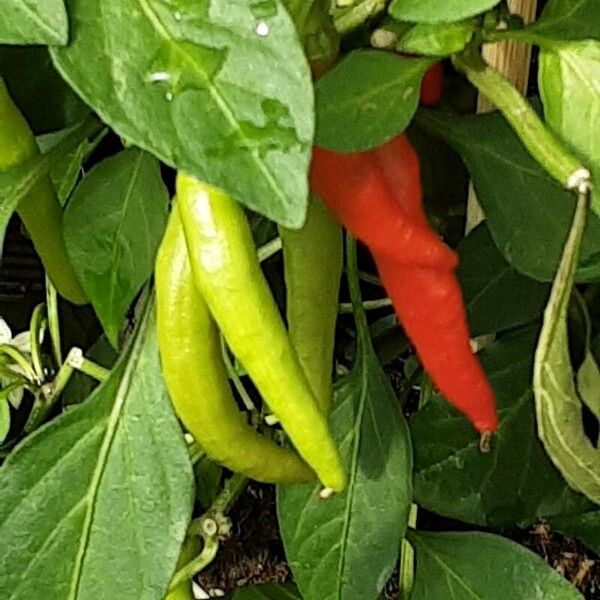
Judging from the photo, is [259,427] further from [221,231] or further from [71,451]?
[221,231]

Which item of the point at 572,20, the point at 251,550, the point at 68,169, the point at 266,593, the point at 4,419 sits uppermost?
the point at 572,20

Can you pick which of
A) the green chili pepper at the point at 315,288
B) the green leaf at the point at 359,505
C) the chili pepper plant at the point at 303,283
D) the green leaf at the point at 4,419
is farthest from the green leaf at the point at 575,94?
the green leaf at the point at 4,419

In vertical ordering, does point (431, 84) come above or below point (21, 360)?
above

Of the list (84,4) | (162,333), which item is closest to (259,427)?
(162,333)

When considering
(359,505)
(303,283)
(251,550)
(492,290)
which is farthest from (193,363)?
(251,550)

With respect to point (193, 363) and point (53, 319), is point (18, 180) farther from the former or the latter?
point (53, 319)

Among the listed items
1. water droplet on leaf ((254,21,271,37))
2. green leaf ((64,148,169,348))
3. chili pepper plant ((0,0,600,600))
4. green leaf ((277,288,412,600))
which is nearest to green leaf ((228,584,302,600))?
chili pepper plant ((0,0,600,600))

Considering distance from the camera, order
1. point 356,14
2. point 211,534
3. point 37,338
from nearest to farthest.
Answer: point 356,14
point 211,534
point 37,338

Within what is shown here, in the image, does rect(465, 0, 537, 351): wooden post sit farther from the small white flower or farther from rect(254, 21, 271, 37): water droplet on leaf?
the small white flower
